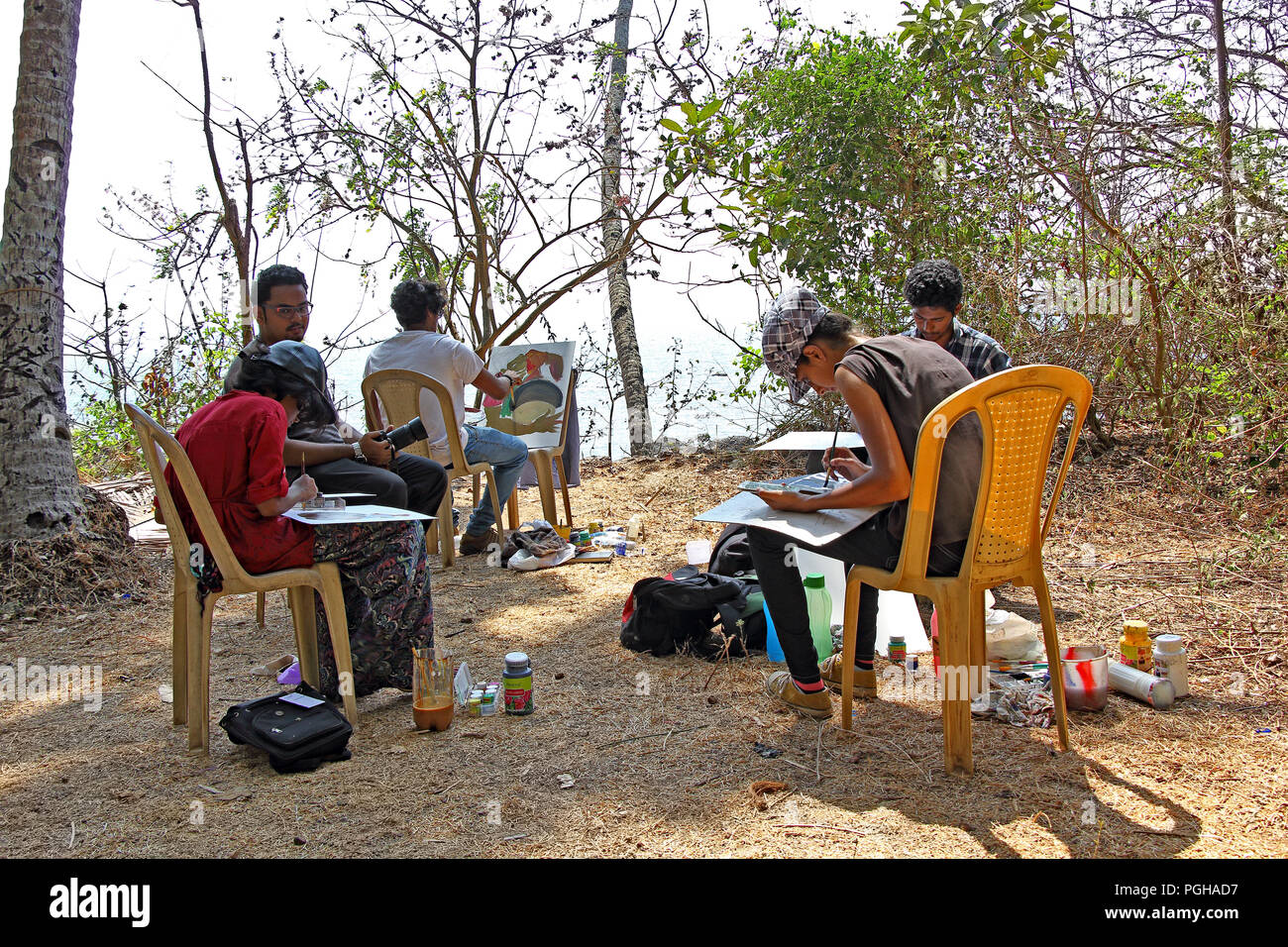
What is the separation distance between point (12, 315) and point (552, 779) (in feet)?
11.9

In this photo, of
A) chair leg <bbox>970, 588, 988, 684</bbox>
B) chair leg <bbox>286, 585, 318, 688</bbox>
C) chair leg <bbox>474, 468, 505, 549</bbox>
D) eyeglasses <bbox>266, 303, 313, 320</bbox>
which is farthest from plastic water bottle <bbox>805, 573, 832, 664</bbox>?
chair leg <bbox>474, 468, 505, 549</bbox>

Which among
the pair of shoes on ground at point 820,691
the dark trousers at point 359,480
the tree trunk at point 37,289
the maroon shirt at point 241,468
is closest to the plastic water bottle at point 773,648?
the pair of shoes on ground at point 820,691

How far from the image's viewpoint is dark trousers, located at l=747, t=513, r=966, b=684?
8.41 ft

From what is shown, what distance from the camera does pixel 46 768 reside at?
2.74 meters

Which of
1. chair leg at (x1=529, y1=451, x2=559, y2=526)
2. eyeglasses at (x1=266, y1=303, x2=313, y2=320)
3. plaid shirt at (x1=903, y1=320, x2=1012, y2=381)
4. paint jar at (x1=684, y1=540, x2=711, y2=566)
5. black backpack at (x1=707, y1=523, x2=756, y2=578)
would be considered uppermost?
eyeglasses at (x1=266, y1=303, x2=313, y2=320)

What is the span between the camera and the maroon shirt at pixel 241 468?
276 centimetres

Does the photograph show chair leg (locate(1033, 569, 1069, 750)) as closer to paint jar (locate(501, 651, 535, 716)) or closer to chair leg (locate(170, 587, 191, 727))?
paint jar (locate(501, 651, 535, 716))

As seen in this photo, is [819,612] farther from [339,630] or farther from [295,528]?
[295,528]

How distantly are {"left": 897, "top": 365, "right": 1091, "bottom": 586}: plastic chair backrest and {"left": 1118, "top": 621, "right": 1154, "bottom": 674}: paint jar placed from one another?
689 mm

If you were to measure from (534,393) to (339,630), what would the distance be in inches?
138

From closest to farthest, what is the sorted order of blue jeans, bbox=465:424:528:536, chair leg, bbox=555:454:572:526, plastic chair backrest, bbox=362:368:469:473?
plastic chair backrest, bbox=362:368:469:473
blue jeans, bbox=465:424:528:536
chair leg, bbox=555:454:572:526

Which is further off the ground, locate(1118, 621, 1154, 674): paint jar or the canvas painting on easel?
the canvas painting on easel

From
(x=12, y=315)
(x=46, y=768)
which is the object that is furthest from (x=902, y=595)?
(x=12, y=315)

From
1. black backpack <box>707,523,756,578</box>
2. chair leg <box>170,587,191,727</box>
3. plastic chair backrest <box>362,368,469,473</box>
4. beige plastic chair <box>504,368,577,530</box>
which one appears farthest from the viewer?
beige plastic chair <box>504,368,577,530</box>
